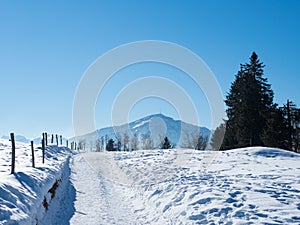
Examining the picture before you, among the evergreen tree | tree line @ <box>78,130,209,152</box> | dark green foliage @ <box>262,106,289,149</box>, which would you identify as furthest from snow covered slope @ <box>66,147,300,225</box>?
tree line @ <box>78,130,209,152</box>

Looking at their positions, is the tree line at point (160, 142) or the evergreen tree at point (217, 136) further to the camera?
the tree line at point (160, 142)

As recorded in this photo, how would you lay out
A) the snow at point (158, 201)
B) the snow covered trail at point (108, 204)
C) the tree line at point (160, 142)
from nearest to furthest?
the snow at point (158, 201)
the snow covered trail at point (108, 204)
the tree line at point (160, 142)

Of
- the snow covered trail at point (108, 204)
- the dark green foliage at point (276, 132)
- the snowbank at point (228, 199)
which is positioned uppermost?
the dark green foliage at point (276, 132)

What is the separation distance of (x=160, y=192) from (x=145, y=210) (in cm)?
190

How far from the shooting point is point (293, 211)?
8.35 meters

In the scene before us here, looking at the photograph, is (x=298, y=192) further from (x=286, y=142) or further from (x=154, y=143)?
(x=154, y=143)

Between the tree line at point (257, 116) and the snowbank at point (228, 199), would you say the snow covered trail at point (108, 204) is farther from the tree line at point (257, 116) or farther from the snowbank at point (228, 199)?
the tree line at point (257, 116)

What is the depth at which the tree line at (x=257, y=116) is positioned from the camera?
33.5 meters

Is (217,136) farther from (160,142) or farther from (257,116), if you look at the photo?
(160,142)

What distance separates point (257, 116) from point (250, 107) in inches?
52.6

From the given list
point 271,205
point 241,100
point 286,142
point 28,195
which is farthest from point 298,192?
point 241,100

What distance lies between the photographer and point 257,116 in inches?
1470

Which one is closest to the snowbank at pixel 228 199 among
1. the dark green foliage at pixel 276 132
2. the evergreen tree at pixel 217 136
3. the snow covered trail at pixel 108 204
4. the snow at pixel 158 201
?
the snow at pixel 158 201

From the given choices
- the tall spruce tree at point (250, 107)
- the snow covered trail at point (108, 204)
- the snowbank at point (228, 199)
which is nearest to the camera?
the snowbank at point (228, 199)
